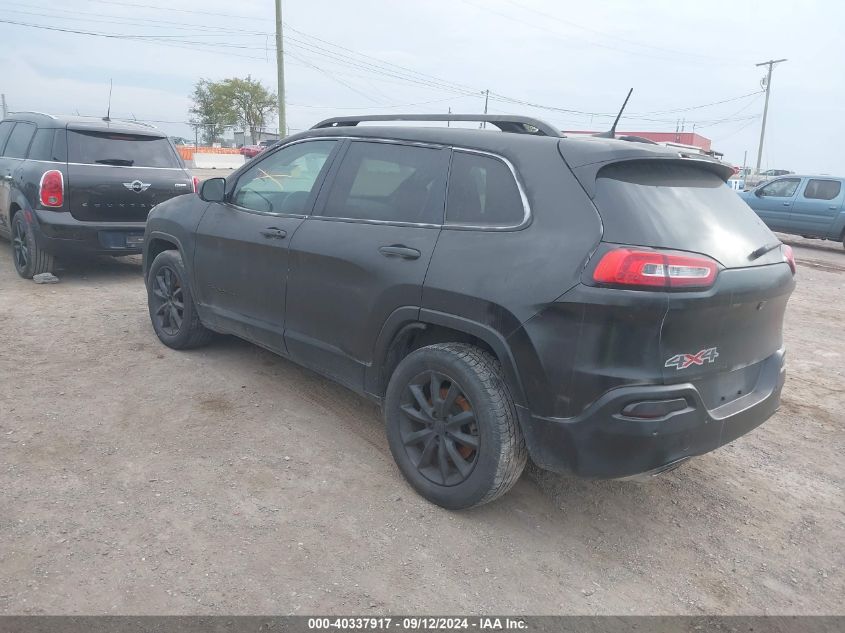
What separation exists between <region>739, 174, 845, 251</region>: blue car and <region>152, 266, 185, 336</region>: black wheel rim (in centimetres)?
1412

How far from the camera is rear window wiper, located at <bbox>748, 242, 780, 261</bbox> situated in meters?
2.88

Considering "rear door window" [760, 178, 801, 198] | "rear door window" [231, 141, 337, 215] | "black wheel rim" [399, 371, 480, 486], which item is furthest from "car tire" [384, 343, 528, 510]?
"rear door window" [760, 178, 801, 198]

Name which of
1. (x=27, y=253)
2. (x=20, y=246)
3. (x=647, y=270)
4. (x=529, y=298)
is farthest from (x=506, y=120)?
(x=20, y=246)

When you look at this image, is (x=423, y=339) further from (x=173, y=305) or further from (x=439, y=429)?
(x=173, y=305)

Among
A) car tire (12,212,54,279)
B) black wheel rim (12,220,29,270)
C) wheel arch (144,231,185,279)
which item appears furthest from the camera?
black wheel rim (12,220,29,270)

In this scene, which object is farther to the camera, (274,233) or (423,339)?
(274,233)

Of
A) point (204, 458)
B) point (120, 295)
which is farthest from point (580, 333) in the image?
point (120, 295)

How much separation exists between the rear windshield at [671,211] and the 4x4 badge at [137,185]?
229 inches

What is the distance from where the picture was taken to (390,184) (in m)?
3.47

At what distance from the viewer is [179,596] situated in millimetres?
2484

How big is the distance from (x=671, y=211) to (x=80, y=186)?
20.2 ft

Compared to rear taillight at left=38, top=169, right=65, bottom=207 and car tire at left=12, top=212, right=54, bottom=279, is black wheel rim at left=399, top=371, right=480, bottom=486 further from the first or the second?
car tire at left=12, top=212, right=54, bottom=279

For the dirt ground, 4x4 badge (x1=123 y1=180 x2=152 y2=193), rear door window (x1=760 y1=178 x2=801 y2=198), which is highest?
rear door window (x1=760 y1=178 x2=801 y2=198)

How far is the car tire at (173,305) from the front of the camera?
486cm
